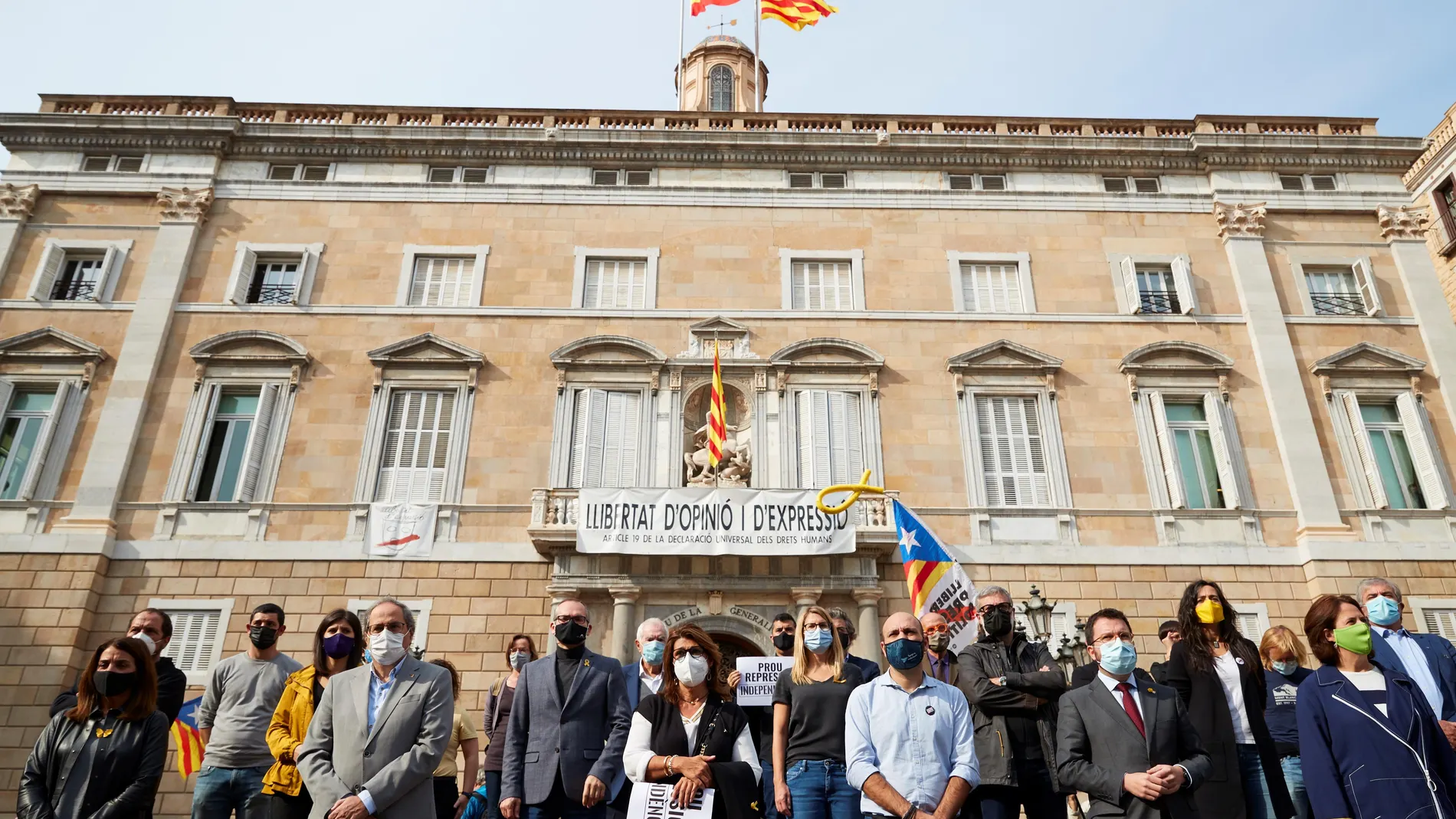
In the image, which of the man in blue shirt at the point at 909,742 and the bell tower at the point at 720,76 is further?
the bell tower at the point at 720,76

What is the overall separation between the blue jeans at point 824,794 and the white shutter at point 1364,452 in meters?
14.8

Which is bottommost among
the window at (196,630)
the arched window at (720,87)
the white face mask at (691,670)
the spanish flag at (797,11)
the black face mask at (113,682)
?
the black face mask at (113,682)

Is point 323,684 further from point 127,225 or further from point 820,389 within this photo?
point 127,225

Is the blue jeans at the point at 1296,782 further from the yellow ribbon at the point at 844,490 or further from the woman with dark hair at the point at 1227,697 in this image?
the yellow ribbon at the point at 844,490

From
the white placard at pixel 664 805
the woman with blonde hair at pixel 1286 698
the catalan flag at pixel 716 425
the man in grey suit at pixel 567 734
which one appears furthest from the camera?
the catalan flag at pixel 716 425

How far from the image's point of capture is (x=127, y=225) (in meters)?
18.4

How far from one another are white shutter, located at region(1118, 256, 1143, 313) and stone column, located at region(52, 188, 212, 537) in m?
18.4

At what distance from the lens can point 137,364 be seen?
55.2ft

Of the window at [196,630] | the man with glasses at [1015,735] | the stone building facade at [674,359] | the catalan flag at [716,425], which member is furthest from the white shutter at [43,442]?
the man with glasses at [1015,735]

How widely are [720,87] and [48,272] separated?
2221cm

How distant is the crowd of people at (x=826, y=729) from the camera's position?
17.6 ft

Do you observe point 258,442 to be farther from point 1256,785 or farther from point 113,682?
point 1256,785

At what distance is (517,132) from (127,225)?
25.9ft

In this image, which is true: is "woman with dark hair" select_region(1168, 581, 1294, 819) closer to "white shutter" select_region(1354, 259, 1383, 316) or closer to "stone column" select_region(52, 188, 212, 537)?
"white shutter" select_region(1354, 259, 1383, 316)
